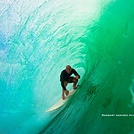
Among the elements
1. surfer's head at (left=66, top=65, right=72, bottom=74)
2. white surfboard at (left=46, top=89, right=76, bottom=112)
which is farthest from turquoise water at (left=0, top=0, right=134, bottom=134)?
surfer's head at (left=66, top=65, right=72, bottom=74)

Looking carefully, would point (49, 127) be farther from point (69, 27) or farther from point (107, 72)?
point (69, 27)

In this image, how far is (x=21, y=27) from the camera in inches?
240

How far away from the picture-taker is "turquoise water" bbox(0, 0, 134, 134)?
17.1ft

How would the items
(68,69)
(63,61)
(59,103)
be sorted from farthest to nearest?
(63,61) < (59,103) < (68,69)

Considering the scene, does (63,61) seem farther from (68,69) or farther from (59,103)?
(68,69)

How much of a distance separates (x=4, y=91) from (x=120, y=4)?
3.27 metres

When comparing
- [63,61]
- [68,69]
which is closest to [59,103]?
[68,69]

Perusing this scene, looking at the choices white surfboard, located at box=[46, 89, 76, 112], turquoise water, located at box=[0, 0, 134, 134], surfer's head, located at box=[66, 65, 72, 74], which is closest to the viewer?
surfer's head, located at box=[66, 65, 72, 74]

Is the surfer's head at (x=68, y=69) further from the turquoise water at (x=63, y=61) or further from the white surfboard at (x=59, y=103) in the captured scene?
the turquoise water at (x=63, y=61)

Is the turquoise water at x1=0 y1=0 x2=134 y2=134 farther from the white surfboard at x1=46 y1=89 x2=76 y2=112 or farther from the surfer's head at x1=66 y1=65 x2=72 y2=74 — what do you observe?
the surfer's head at x1=66 y1=65 x2=72 y2=74

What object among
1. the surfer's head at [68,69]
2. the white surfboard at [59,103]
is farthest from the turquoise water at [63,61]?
the surfer's head at [68,69]

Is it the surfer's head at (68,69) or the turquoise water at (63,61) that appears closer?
the surfer's head at (68,69)

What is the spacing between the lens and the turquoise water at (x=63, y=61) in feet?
17.1

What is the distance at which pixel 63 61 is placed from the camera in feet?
19.8
